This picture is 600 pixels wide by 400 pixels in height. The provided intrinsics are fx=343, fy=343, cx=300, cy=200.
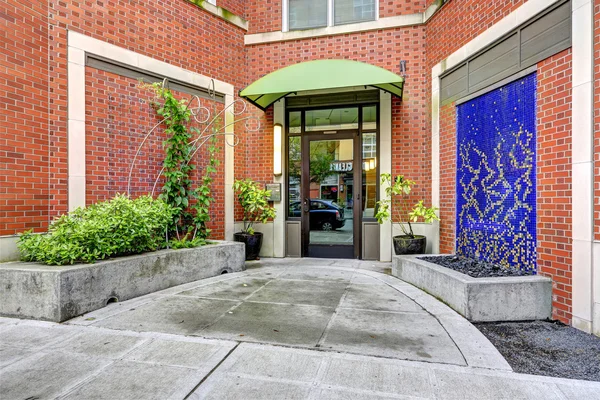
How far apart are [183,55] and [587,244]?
6.71 metres

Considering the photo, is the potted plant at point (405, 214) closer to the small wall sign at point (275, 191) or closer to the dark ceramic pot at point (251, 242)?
the small wall sign at point (275, 191)

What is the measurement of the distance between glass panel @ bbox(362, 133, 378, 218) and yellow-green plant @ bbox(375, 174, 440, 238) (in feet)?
0.99

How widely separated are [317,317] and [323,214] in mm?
3860

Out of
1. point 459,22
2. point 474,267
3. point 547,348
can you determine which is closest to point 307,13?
point 459,22

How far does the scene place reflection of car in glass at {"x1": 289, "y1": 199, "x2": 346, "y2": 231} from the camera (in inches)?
288

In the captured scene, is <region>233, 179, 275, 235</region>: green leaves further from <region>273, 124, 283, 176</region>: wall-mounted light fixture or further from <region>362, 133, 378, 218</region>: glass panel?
<region>362, 133, 378, 218</region>: glass panel

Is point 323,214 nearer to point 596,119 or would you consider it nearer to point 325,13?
point 325,13

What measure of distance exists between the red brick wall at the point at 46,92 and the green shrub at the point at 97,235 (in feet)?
1.52

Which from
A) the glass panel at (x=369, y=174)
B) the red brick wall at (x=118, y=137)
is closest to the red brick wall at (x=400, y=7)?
the glass panel at (x=369, y=174)

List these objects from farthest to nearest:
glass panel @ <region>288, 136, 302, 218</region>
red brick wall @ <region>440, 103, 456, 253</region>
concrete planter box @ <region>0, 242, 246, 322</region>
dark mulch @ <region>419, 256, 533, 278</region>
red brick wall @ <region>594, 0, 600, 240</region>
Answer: glass panel @ <region>288, 136, 302, 218</region>, red brick wall @ <region>440, 103, 456, 253</region>, dark mulch @ <region>419, 256, 533, 278</region>, concrete planter box @ <region>0, 242, 246, 322</region>, red brick wall @ <region>594, 0, 600, 240</region>

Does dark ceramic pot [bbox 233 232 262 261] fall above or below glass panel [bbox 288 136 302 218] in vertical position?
below

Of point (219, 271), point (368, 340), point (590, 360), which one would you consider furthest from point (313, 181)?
point (590, 360)

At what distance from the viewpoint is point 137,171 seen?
5.78m

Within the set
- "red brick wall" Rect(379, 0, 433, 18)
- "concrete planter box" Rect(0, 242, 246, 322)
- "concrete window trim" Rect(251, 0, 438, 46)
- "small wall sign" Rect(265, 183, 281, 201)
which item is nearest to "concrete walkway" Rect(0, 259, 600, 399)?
"concrete planter box" Rect(0, 242, 246, 322)
